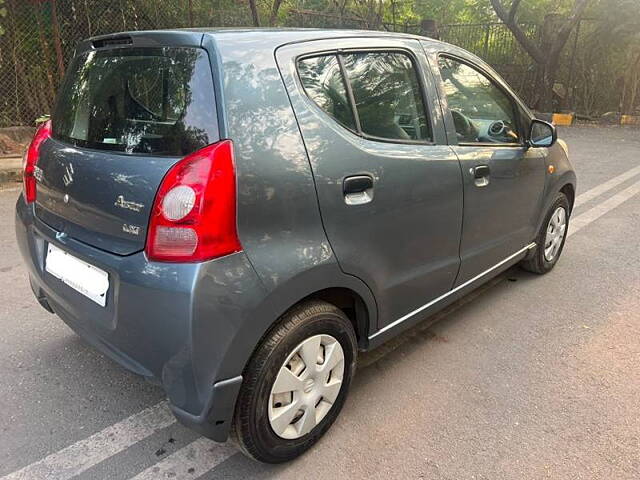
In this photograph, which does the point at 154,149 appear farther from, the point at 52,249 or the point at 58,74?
the point at 58,74

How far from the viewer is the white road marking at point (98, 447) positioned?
2.07 m

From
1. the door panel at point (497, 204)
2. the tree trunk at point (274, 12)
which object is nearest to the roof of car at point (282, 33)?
the door panel at point (497, 204)

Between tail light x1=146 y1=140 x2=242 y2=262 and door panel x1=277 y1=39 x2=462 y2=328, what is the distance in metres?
0.38

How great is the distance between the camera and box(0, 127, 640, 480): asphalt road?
214 centimetres

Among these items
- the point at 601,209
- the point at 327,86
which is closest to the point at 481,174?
the point at 327,86

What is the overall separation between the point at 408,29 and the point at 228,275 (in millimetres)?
15799

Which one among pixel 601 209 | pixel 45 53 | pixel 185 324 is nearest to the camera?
pixel 185 324

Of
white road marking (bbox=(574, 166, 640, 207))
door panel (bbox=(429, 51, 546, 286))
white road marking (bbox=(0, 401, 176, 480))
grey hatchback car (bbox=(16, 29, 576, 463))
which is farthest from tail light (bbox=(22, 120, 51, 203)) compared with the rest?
white road marking (bbox=(574, 166, 640, 207))

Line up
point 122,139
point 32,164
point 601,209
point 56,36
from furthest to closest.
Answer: point 56,36, point 601,209, point 32,164, point 122,139

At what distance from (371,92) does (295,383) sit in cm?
131

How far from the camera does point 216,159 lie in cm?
175

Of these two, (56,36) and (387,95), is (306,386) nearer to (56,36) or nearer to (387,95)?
(387,95)

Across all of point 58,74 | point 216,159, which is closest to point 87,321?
point 216,159

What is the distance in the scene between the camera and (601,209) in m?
5.86
